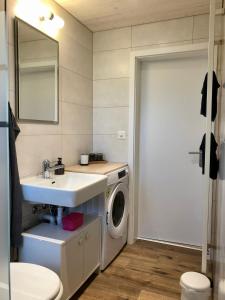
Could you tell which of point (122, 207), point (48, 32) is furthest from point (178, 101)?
point (48, 32)

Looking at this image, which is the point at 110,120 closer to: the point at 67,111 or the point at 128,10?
the point at 67,111

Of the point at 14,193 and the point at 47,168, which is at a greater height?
the point at 47,168

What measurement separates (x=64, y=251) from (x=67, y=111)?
1.34 m

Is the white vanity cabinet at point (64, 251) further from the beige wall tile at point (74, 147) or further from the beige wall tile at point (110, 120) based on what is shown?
the beige wall tile at point (110, 120)

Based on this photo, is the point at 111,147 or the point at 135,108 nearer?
the point at 135,108

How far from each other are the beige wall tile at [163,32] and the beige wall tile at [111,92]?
0.45 metres

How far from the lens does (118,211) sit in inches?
104

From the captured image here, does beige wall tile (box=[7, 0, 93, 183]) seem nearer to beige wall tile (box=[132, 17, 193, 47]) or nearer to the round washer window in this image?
beige wall tile (box=[132, 17, 193, 47])

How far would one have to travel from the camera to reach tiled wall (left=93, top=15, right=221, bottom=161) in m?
2.63

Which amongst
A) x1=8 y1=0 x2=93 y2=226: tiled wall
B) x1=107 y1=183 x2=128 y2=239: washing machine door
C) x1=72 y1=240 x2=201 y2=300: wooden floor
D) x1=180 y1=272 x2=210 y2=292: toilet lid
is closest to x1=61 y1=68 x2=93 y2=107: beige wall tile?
x1=8 y1=0 x2=93 y2=226: tiled wall

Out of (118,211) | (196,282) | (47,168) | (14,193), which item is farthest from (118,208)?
(14,193)

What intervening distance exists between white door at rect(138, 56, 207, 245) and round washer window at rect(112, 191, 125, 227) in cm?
40

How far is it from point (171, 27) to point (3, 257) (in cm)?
255

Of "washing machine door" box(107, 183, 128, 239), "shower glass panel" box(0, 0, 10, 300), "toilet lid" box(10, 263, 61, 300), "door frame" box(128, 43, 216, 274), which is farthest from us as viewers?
"door frame" box(128, 43, 216, 274)
